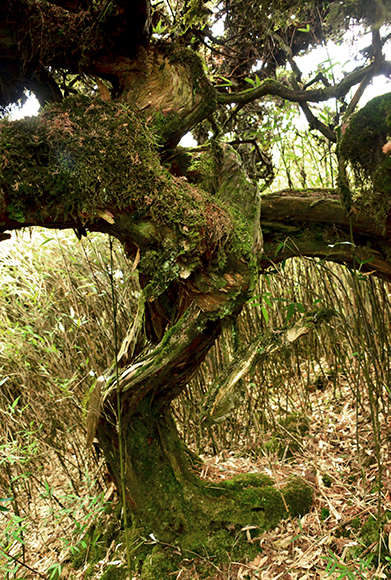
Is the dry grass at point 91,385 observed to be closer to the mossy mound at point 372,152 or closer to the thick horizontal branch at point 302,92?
the mossy mound at point 372,152

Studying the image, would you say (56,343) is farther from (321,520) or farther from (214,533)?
(321,520)

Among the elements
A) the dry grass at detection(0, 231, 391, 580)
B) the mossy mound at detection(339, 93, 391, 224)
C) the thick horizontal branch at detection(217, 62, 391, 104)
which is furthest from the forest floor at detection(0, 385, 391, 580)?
the thick horizontal branch at detection(217, 62, 391, 104)

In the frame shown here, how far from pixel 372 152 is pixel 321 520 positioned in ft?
5.19

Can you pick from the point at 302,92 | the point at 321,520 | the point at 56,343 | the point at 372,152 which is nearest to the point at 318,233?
the point at 372,152

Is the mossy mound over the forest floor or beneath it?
over

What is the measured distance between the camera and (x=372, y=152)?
4.46 ft

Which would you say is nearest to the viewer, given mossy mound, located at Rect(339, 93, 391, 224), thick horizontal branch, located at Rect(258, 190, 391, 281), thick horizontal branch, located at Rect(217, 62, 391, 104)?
mossy mound, located at Rect(339, 93, 391, 224)

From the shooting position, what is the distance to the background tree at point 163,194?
1.19 m

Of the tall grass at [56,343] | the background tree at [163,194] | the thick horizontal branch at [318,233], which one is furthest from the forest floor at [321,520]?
the thick horizontal branch at [318,233]

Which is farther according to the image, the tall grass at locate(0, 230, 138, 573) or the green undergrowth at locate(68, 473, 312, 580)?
the tall grass at locate(0, 230, 138, 573)

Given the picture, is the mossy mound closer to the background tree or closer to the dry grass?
the background tree

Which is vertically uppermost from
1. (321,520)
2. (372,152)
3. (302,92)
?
(302,92)

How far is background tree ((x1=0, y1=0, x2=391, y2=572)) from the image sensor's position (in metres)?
1.19

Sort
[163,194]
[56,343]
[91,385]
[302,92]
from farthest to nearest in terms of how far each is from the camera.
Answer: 1. [56,343]
2. [91,385]
3. [302,92]
4. [163,194]
